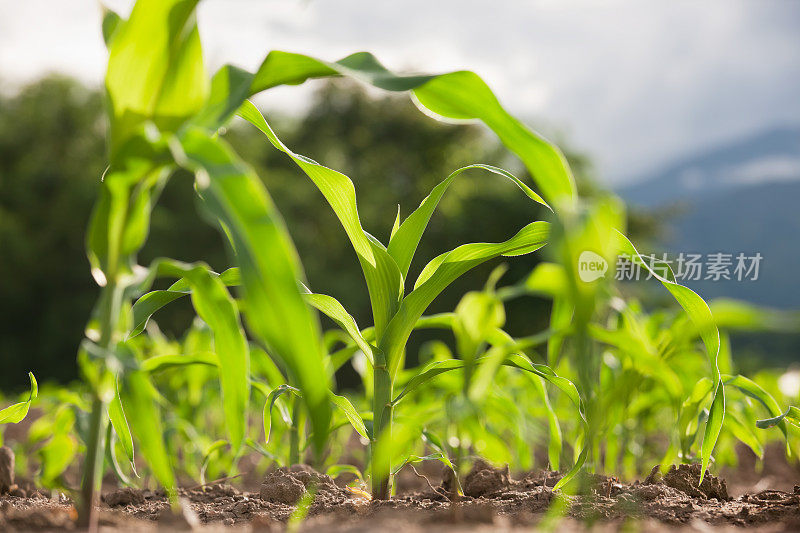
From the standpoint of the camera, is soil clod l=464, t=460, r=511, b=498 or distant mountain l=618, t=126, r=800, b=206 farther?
distant mountain l=618, t=126, r=800, b=206

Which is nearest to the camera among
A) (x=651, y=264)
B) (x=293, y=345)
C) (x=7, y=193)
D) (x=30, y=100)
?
(x=293, y=345)

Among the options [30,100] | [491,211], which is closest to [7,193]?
[30,100]

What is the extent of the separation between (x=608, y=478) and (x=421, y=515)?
40cm

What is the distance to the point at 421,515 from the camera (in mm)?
A: 743

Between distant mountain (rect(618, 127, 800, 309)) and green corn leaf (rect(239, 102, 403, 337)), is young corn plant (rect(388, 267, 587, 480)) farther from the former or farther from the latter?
distant mountain (rect(618, 127, 800, 309))

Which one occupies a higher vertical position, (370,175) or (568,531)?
(370,175)

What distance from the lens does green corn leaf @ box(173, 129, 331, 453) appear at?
0.50 m

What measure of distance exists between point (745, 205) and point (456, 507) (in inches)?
2582

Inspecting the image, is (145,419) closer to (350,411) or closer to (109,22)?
(350,411)

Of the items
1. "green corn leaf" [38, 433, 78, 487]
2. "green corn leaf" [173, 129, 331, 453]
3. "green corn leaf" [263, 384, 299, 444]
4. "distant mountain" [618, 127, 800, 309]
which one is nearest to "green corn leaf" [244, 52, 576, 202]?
"green corn leaf" [173, 129, 331, 453]

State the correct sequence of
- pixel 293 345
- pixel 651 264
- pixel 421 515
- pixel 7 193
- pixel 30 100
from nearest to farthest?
pixel 293 345, pixel 421 515, pixel 651 264, pixel 7 193, pixel 30 100

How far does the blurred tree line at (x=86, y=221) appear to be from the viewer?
32.4 feet

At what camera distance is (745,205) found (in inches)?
2238

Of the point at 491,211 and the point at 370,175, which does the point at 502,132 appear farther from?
the point at 370,175
